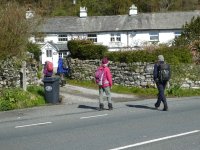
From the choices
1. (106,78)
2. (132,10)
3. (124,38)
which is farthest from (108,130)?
(132,10)

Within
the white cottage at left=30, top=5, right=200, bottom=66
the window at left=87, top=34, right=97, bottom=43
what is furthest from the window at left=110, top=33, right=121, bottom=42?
the window at left=87, top=34, right=97, bottom=43

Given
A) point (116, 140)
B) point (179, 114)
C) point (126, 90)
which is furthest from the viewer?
point (126, 90)

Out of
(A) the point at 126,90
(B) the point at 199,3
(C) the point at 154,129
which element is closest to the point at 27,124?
(C) the point at 154,129

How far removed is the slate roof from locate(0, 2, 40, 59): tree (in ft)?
134

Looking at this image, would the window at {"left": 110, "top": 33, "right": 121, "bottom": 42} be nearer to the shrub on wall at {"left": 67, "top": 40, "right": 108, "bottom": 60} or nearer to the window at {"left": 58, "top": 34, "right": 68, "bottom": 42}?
the window at {"left": 58, "top": 34, "right": 68, "bottom": 42}

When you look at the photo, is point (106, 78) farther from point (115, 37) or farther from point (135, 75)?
point (115, 37)

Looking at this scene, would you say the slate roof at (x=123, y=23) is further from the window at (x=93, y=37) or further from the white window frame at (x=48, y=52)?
the white window frame at (x=48, y=52)

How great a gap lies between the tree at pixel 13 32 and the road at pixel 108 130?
4.70m

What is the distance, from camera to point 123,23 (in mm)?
63406

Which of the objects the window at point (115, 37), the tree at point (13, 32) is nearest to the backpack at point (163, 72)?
the tree at point (13, 32)

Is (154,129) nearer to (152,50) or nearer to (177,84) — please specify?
(177,84)

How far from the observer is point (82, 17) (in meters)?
65.3

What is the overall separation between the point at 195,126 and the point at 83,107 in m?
6.81

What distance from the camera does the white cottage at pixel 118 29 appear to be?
6225cm
